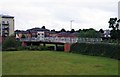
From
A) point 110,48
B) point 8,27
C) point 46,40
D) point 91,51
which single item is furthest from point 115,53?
point 8,27

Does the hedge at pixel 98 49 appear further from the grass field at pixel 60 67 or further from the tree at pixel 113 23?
the tree at pixel 113 23

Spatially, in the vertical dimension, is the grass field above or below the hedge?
below

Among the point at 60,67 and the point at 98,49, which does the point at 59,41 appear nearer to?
the point at 98,49

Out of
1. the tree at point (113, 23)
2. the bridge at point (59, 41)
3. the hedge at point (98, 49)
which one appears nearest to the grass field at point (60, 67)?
the hedge at point (98, 49)

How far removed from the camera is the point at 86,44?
77.8 meters

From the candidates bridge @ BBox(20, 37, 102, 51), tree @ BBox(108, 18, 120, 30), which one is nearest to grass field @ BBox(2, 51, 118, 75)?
bridge @ BBox(20, 37, 102, 51)

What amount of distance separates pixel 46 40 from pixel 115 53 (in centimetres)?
5124

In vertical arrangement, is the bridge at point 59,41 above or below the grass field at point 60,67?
above

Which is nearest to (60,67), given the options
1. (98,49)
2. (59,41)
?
(98,49)

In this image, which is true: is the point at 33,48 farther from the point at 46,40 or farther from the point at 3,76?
the point at 3,76

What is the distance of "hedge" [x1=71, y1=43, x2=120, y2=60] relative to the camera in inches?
2372

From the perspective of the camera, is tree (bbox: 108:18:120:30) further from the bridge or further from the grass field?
the grass field

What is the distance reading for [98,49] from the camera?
7012 centimetres

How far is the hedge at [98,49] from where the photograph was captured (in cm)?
6024
